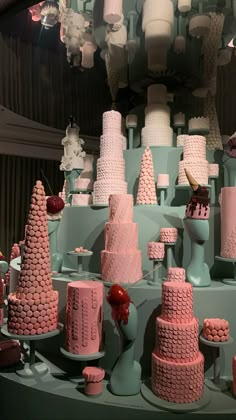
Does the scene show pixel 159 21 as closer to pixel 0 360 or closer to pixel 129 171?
pixel 129 171

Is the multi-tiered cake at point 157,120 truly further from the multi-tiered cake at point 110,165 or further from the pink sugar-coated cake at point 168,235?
the pink sugar-coated cake at point 168,235

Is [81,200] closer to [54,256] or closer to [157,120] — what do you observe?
[54,256]

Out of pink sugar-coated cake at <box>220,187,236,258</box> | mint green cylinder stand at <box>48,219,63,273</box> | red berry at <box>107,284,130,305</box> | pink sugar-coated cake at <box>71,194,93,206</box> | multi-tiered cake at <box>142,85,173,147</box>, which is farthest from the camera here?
multi-tiered cake at <box>142,85,173,147</box>

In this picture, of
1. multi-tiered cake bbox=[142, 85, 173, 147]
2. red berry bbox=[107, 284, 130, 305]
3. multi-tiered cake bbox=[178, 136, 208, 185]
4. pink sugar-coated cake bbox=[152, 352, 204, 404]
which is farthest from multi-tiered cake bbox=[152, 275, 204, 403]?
multi-tiered cake bbox=[142, 85, 173, 147]

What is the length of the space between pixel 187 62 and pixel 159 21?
1.20 ft

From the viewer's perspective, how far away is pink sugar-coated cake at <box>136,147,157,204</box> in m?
2.29

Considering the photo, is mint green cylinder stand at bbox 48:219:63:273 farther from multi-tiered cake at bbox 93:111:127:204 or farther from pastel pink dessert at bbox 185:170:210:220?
pastel pink dessert at bbox 185:170:210:220

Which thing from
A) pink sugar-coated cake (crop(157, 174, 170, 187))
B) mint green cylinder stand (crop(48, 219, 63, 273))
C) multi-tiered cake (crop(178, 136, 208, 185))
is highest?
multi-tiered cake (crop(178, 136, 208, 185))

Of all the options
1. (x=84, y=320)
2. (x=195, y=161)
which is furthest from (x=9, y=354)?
(x=195, y=161)

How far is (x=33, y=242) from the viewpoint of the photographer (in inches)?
59.3

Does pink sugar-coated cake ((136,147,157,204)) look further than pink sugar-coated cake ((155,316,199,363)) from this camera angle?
Yes

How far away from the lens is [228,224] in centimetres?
188

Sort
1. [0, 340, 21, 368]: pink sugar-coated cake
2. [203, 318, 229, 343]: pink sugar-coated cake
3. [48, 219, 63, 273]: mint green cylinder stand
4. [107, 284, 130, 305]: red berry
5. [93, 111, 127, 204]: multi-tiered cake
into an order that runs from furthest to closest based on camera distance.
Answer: [93, 111, 127, 204]: multi-tiered cake
[48, 219, 63, 273]: mint green cylinder stand
[0, 340, 21, 368]: pink sugar-coated cake
[203, 318, 229, 343]: pink sugar-coated cake
[107, 284, 130, 305]: red berry

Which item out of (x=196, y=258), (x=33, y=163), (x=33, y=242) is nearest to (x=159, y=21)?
(x=196, y=258)
